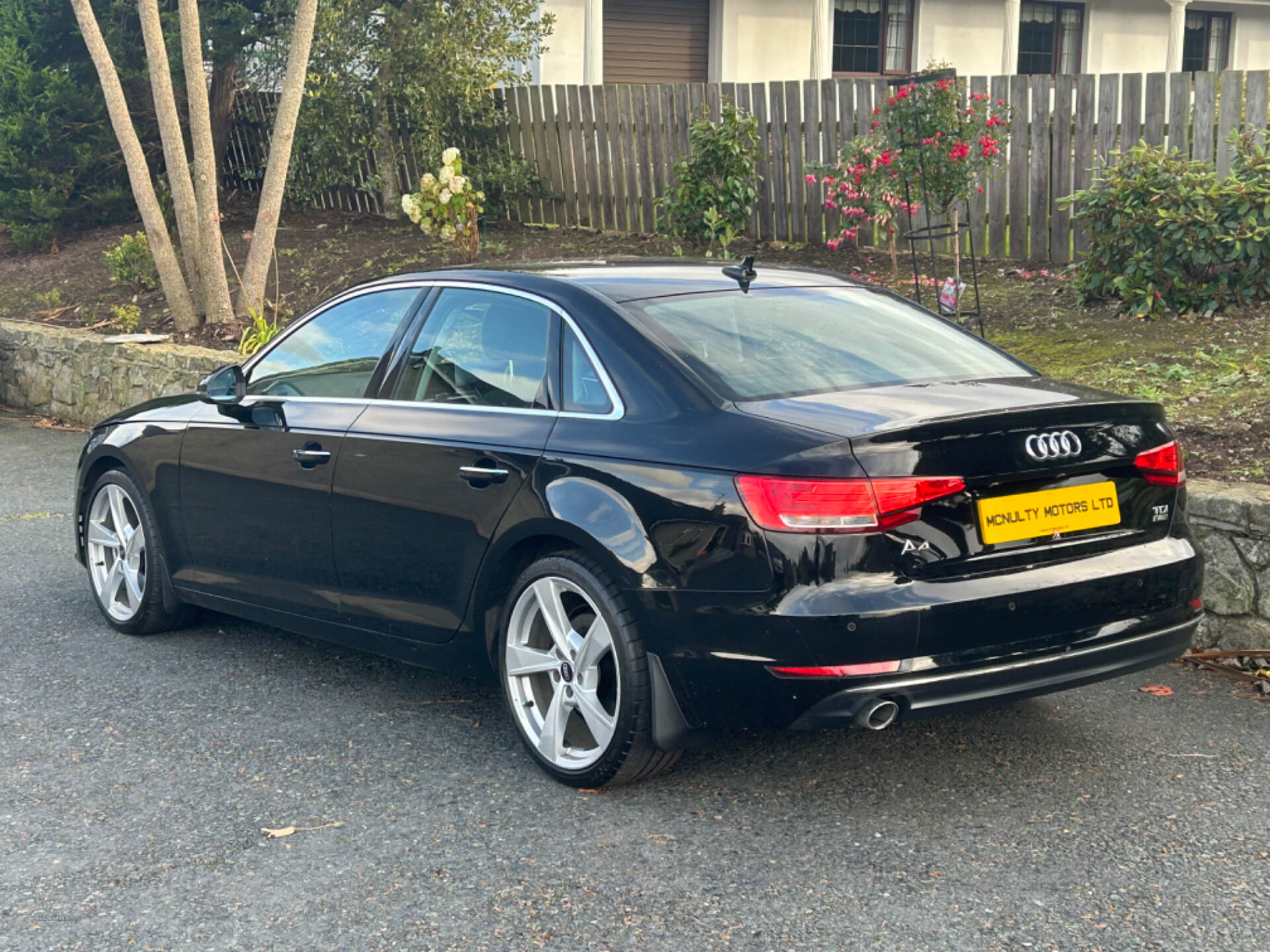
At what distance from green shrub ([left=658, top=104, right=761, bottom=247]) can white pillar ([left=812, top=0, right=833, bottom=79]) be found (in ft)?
26.5

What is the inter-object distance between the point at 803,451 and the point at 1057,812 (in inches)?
50.8

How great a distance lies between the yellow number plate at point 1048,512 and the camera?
3.67 metres

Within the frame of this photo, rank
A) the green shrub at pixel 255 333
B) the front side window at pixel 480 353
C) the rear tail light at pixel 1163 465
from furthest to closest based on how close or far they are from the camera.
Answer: the green shrub at pixel 255 333
the front side window at pixel 480 353
the rear tail light at pixel 1163 465

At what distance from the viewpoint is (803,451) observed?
355cm

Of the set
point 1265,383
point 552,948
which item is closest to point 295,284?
point 1265,383

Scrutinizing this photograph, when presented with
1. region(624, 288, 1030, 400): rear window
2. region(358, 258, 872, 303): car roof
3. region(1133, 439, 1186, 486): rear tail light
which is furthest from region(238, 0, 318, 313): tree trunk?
region(1133, 439, 1186, 486): rear tail light

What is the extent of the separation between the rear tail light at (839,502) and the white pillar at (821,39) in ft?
57.3

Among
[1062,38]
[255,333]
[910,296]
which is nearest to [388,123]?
[255,333]

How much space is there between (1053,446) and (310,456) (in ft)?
8.29

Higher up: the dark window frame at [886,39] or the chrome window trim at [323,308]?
the dark window frame at [886,39]

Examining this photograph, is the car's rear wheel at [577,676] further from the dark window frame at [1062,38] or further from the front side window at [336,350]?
the dark window frame at [1062,38]

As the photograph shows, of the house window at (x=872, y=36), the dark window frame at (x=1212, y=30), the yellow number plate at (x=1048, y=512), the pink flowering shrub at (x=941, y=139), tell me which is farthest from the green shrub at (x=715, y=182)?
the dark window frame at (x=1212, y=30)

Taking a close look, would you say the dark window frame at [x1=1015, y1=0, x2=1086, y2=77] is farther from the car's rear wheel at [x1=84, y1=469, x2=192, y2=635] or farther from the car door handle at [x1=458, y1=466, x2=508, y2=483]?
the car door handle at [x1=458, y1=466, x2=508, y2=483]

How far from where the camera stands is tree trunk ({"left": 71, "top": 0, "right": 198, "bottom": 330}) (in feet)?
40.9
